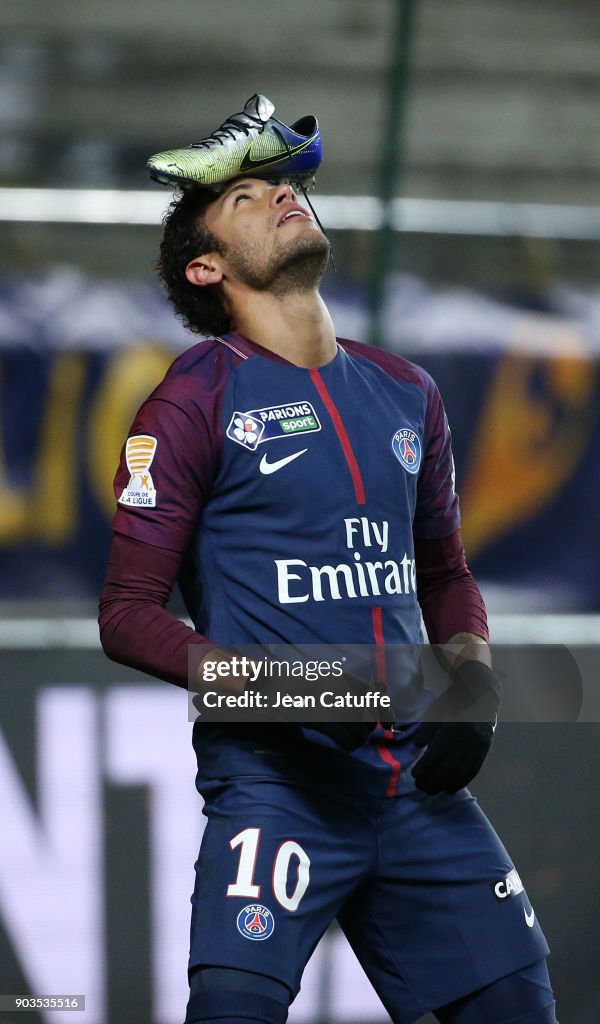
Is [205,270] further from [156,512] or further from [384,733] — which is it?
[384,733]

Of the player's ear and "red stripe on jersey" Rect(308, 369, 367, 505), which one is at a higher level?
the player's ear

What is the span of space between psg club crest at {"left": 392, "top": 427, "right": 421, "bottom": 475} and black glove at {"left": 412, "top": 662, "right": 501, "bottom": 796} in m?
0.36

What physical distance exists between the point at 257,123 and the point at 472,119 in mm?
1372

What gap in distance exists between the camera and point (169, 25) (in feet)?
11.1

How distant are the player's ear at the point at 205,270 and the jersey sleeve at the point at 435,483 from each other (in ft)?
1.31

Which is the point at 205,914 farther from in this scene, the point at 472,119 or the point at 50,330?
the point at 472,119

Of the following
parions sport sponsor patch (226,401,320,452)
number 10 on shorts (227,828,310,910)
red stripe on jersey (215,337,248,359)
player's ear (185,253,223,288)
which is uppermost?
player's ear (185,253,223,288)

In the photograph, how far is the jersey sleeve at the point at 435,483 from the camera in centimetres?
A: 221

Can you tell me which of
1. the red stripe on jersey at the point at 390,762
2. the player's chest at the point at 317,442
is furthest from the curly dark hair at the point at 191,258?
the red stripe on jersey at the point at 390,762

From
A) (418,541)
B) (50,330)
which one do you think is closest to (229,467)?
(418,541)

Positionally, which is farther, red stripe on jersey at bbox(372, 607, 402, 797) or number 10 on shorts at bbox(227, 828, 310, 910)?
red stripe on jersey at bbox(372, 607, 402, 797)

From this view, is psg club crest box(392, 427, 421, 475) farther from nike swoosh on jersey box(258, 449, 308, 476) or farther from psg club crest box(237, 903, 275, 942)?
psg club crest box(237, 903, 275, 942)

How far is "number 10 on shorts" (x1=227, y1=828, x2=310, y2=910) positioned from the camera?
6.04 feet
